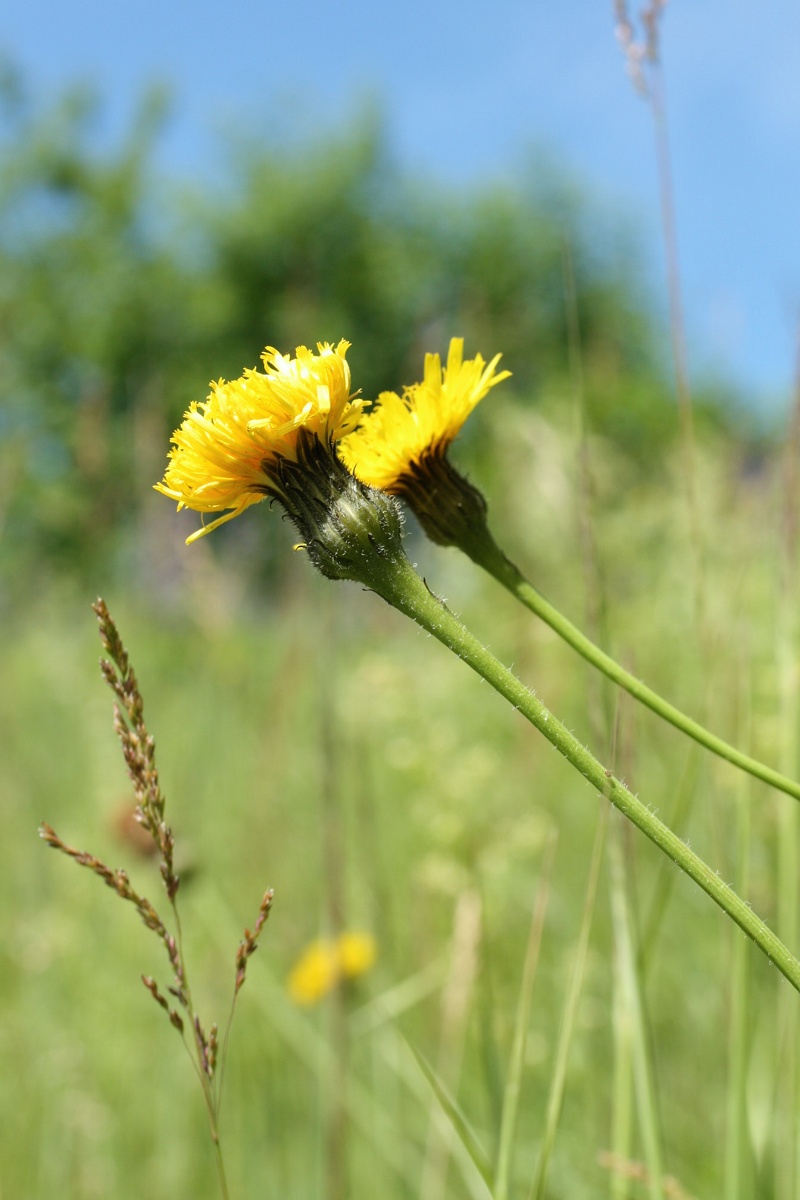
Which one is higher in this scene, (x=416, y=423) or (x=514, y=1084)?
(x=416, y=423)

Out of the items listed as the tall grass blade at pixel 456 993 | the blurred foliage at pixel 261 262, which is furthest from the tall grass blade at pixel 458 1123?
the blurred foliage at pixel 261 262

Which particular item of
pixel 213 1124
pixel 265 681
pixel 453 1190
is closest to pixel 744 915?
pixel 213 1124

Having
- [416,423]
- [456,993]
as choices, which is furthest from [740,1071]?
[416,423]

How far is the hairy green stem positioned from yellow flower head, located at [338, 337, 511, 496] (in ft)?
0.26

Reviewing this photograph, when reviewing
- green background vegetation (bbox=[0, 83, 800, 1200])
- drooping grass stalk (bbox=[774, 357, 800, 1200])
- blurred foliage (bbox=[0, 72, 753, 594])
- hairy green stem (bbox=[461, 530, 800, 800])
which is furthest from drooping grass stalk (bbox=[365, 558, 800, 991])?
blurred foliage (bbox=[0, 72, 753, 594])

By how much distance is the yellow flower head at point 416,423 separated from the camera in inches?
26.2

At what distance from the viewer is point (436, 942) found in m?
2.06

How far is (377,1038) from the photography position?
1.75 metres

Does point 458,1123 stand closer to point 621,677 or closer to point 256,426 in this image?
point 621,677

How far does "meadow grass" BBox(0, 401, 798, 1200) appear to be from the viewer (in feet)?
3.19

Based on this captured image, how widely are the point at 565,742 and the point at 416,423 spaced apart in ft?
0.92

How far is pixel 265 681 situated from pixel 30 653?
1.37 m

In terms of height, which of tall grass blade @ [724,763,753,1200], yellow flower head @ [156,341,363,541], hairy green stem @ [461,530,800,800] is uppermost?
yellow flower head @ [156,341,363,541]

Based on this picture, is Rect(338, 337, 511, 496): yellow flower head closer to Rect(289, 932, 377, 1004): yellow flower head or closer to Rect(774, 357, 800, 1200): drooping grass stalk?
Rect(774, 357, 800, 1200): drooping grass stalk
